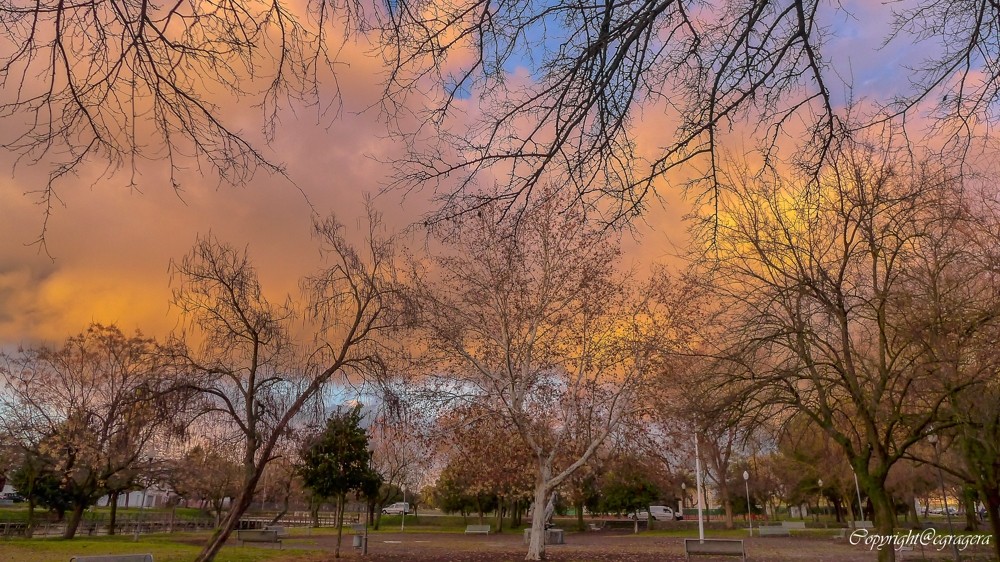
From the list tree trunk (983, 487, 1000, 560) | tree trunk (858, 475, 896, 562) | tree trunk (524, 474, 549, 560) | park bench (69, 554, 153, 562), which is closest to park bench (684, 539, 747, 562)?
tree trunk (524, 474, 549, 560)

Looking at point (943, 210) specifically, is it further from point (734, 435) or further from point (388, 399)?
point (388, 399)

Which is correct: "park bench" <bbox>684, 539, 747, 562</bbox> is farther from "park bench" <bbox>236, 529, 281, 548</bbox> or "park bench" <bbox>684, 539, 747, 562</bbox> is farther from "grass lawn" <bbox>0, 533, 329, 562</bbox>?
"park bench" <bbox>236, 529, 281, 548</bbox>

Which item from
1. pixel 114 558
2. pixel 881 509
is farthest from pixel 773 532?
pixel 114 558

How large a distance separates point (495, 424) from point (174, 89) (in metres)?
16.4

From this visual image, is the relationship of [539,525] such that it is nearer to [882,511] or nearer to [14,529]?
[882,511]

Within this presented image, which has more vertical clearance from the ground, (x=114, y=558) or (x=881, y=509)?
(x=881, y=509)

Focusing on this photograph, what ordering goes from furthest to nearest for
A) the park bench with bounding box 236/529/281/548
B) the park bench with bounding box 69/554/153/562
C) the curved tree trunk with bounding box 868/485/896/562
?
the park bench with bounding box 236/529/281/548 → the curved tree trunk with bounding box 868/485/896/562 → the park bench with bounding box 69/554/153/562

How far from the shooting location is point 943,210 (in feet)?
34.6

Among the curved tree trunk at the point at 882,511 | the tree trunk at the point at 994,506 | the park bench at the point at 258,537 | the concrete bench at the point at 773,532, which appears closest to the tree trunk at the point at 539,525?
the curved tree trunk at the point at 882,511

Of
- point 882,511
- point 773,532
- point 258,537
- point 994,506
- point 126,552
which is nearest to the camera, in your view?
point 882,511

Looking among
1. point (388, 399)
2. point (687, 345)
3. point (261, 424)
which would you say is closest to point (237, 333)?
point (261, 424)

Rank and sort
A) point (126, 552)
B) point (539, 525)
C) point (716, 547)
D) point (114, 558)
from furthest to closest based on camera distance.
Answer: point (539, 525) → point (126, 552) → point (716, 547) → point (114, 558)

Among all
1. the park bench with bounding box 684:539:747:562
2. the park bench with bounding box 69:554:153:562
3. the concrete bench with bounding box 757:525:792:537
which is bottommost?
the concrete bench with bounding box 757:525:792:537

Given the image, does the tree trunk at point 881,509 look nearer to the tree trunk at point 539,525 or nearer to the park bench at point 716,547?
the park bench at point 716,547
